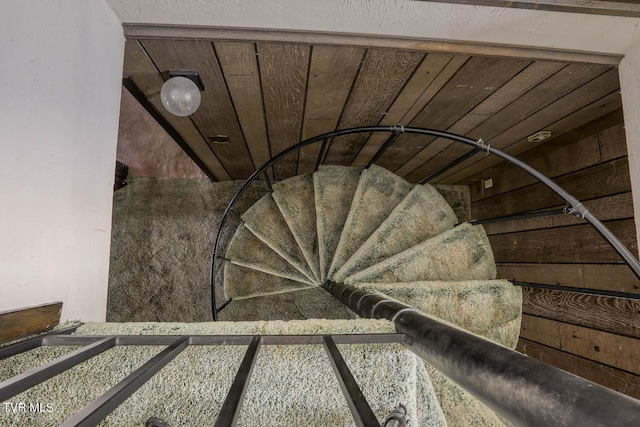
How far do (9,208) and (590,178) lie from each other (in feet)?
9.50

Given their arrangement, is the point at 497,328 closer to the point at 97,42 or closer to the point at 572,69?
→ the point at 572,69

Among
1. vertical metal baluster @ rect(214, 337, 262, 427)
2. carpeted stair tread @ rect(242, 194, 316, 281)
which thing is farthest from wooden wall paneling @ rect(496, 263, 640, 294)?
vertical metal baluster @ rect(214, 337, 262, 427)

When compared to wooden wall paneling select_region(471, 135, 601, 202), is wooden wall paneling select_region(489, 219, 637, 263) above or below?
below

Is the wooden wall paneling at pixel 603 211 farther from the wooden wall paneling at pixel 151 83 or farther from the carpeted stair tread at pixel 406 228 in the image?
the wooden wall paneling at pixel 151 83

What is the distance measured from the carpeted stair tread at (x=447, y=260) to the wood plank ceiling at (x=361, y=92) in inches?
27.3

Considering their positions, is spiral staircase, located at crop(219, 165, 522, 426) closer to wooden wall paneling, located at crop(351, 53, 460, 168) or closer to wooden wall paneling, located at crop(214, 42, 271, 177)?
wooden wall paneling, located at crop(351, 53, 460, 168)

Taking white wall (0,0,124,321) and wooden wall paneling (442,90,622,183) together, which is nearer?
white wall (0,0,124,321)

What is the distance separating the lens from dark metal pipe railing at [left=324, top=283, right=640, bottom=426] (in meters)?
0.33

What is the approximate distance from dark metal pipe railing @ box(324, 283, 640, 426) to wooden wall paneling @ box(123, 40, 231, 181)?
1.48m

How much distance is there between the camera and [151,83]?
5.22ft

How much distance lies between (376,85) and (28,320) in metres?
1.57

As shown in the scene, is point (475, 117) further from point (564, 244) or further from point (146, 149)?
point (146, 149)

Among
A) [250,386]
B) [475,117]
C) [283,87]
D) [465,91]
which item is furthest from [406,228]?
[250,386]

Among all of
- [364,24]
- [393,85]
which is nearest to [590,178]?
[393,85]
